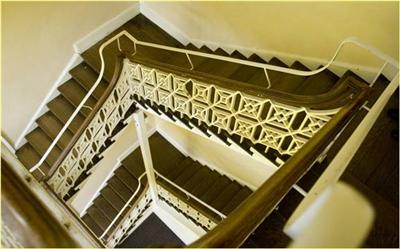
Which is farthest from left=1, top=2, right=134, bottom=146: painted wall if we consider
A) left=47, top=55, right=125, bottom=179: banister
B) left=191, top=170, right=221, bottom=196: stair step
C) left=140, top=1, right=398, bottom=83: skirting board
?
left=191, top=170, right=221, bottom=196: stair step

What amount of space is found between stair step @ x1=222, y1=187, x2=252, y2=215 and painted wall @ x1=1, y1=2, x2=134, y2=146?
3381 mm

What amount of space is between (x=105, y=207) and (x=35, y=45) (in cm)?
308

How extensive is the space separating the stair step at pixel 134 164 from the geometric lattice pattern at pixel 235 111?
90.0 inches

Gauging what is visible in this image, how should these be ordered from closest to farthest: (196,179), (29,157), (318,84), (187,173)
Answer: (318,84) → (29,157) → (196,179) → (187,173)

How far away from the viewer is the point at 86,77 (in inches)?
250

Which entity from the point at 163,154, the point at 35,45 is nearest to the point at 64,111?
the point at 35,45

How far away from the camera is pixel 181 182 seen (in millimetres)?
6980

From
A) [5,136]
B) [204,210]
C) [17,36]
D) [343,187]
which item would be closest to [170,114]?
[204,210]

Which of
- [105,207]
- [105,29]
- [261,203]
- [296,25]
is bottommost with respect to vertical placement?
[105,207]

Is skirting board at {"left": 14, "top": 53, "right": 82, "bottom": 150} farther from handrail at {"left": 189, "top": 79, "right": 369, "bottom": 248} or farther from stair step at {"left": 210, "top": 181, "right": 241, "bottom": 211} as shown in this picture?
handrail at {"left": 189, "top": 79, "right": 369, "bottom": 248}

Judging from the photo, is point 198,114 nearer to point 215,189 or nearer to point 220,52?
point 220,52

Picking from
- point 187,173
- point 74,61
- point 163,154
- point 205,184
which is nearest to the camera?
point 74,61

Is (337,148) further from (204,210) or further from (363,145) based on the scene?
(204,210)

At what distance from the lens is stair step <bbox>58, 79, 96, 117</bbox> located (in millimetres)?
6211
